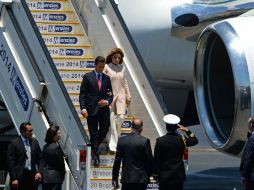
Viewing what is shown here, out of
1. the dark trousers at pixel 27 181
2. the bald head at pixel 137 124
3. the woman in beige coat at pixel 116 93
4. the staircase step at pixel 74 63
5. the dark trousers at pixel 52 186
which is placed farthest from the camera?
the staircase step at pixel 74 63

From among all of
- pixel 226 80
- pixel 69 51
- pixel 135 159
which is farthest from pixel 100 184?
pixel 69 51

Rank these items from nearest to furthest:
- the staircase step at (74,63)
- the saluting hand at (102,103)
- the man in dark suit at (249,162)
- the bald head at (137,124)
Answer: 1. the man in dark suit at (249,162)
2. the bald head at (137,124)
3. the saluting hand at (102,103)
4. the staircase step at (74,63)

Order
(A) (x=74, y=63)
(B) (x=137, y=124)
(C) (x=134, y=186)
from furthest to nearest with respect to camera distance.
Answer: (A) (x=74, y=63) → (C) (x=134, y=186) → (B) (x=137, y=124)

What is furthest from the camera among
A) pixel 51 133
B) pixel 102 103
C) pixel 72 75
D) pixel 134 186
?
pixel 72 75

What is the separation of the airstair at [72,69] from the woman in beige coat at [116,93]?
28 centimetres

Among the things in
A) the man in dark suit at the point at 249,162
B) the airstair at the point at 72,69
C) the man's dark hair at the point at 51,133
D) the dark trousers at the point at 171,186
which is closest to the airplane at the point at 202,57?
the man in dark suit at the point at 249,162

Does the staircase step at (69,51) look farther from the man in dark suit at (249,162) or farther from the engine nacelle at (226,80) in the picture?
the man in dark suit at (249,162)

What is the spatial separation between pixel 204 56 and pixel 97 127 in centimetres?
152

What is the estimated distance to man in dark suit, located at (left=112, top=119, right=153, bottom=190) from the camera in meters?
12.0

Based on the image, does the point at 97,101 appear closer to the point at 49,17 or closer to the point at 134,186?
the point at 134,186

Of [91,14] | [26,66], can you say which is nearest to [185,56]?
[91,14]

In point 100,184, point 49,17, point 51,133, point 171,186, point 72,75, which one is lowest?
point 171,186

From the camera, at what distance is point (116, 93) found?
13836 millimetres

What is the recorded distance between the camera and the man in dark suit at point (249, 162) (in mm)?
11859
